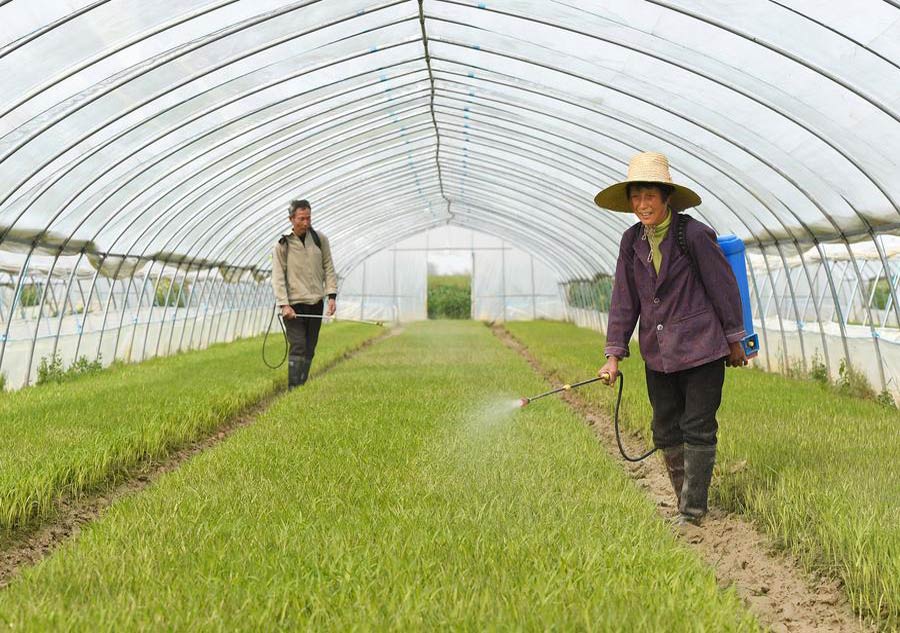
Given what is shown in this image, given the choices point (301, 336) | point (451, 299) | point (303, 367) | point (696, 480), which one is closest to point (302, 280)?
point (301, 336)

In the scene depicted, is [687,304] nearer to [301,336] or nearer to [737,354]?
[737,354]

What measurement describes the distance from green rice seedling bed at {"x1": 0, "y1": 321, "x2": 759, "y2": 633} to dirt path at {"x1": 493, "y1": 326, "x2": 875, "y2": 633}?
0.31 meters

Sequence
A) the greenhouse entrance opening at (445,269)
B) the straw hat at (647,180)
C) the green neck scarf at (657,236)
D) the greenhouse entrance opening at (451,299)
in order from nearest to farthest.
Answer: the straw hat at (647,180) < the green neck scarf at (657,236) < the greenhouse entrance opening at (445,269) < the greenhouse entrance opening at (451,299)

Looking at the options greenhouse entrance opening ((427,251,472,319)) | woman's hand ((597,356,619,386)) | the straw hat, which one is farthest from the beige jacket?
greenhouse entrance opening ((427,251,472,319))

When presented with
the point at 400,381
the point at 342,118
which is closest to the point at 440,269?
the point at 342,118

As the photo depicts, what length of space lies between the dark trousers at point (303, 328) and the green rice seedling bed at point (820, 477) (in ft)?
10.1

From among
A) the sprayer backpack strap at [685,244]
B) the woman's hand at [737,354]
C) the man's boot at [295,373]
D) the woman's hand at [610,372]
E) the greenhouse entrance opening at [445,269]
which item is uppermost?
the greenhouse entrance opening at [445,269]

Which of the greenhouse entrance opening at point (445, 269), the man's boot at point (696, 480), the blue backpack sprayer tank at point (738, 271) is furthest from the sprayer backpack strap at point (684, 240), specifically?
the greenhouse entrance opening at point (445, 269)

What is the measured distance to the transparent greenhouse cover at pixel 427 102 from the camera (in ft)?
25.6

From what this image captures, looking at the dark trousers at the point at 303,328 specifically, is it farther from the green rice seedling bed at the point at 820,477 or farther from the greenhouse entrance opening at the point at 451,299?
the greenhouse entrance opening at the point at 451,299

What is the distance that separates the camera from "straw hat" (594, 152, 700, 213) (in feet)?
15.3

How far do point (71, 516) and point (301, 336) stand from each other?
16.8 feet

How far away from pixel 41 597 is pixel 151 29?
6.24 m

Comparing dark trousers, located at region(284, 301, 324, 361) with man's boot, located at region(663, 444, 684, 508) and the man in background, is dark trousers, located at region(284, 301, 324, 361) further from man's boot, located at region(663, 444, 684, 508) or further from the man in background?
man's boot, located at region(663, 444, 684, 508)
